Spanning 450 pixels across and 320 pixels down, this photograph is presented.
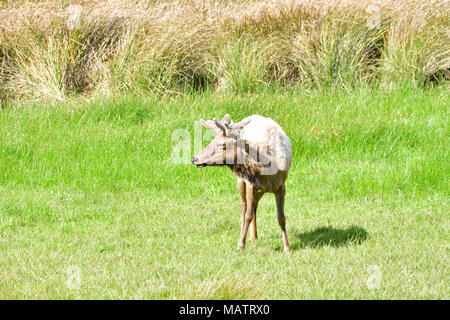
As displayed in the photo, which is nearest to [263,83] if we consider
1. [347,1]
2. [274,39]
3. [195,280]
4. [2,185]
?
[274,39]

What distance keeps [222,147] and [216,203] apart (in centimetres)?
225

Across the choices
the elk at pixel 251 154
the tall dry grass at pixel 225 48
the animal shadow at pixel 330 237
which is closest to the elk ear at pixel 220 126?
the elk at pixel 251 154

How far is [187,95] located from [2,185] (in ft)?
11.8

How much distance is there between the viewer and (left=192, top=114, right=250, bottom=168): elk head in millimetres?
5246

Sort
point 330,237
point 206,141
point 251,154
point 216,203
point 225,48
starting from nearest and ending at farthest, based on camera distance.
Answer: point 251,154, point 330,237, point 216,203, point 206,141, point 225,48

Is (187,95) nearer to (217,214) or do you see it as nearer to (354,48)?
(354,48)

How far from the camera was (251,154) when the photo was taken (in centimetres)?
535

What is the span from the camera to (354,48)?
36.0 feet

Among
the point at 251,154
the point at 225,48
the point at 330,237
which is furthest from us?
the point at 225,48

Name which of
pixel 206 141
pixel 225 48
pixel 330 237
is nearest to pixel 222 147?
pixel 330 237

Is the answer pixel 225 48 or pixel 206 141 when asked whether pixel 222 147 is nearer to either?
pixel 206 141

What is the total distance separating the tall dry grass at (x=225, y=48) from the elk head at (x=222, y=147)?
5344mm

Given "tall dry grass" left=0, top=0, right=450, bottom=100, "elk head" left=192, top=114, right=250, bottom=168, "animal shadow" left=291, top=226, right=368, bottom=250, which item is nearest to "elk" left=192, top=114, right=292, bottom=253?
"elk head" left=192, top=114, right=250, bottom=168

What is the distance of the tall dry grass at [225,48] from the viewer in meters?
10.8
